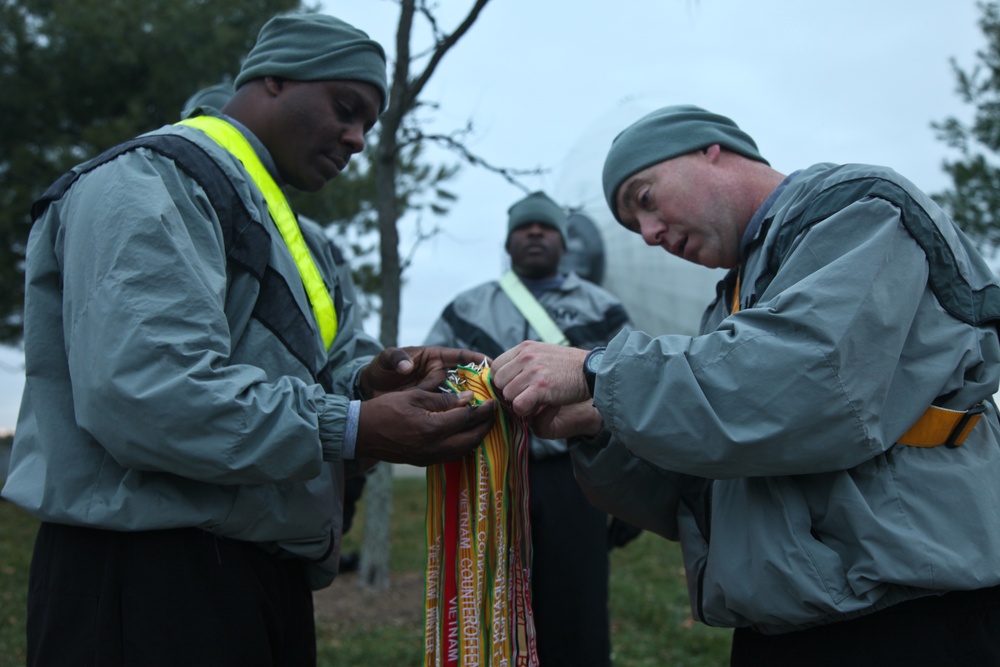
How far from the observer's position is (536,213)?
17.6 ft

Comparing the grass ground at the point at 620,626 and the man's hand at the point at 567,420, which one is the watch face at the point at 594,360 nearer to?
the man's hand at the point at 567,420

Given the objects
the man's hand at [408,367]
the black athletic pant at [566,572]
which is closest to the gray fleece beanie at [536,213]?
the black athletic pant at [566,572]

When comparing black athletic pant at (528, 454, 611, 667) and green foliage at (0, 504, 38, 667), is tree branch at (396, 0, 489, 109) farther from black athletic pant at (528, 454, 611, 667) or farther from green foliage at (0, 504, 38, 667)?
green foliage at (0, 504, 38, 667)

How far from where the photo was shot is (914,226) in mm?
2129

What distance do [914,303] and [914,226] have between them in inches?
7.2

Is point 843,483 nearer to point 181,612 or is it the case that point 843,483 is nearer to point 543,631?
point 181,612

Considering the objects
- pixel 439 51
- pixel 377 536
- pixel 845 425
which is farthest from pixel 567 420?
pixel 377 536

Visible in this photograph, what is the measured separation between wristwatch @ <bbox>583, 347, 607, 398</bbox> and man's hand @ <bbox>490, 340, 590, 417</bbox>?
0.13 ft

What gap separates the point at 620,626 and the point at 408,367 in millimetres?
4756

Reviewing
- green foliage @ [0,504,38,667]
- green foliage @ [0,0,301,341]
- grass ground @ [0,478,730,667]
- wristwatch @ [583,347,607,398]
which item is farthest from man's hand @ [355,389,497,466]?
green foliage @ [0,0,301,341]

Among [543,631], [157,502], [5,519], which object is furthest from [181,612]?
[5,519]

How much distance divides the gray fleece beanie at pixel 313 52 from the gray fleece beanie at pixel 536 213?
245 cm

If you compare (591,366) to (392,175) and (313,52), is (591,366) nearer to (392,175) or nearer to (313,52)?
(313,52)

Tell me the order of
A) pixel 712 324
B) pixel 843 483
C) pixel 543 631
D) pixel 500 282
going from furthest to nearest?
pixel 500 282 < pixel 543 631 < pixel 712 324 < pixel 843 483
